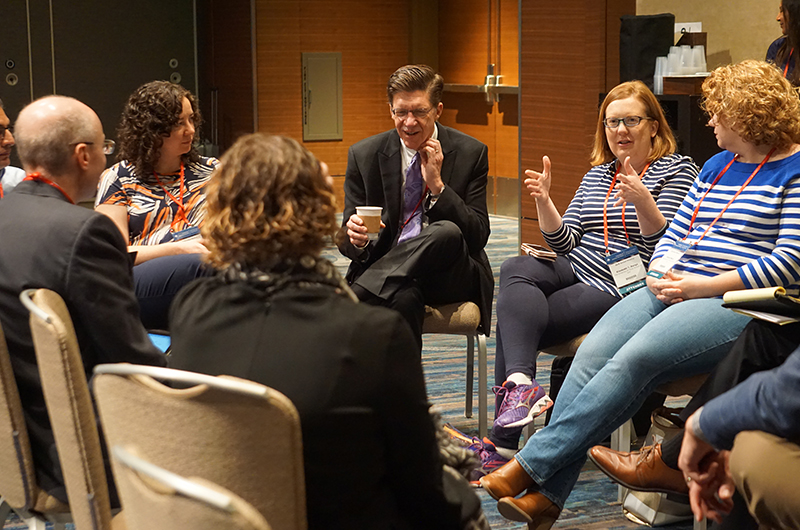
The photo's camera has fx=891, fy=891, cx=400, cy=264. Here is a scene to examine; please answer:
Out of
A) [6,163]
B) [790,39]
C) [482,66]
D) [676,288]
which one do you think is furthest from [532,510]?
[482,66]

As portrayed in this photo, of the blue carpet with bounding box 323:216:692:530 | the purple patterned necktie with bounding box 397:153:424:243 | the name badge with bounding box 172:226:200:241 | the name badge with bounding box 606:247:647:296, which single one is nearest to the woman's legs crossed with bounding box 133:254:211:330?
the name badge with bounding box 172:226:200:241

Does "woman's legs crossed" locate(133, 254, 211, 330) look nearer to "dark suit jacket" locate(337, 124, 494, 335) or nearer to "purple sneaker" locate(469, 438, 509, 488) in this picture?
"dark suit jacket" locate(337, 124, 494, 335)

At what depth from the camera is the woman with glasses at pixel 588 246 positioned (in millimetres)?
2826

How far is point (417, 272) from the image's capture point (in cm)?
303

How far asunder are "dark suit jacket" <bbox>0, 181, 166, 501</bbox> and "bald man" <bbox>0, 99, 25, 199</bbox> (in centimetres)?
135

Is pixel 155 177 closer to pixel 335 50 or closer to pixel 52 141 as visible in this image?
pixel 52 141

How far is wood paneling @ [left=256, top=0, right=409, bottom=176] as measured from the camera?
867cm

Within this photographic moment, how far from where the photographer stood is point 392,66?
931 centimetres

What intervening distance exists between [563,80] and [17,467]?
4.51 meters

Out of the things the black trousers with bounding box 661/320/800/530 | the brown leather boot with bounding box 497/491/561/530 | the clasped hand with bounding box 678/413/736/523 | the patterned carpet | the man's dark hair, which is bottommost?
the patterned carpet

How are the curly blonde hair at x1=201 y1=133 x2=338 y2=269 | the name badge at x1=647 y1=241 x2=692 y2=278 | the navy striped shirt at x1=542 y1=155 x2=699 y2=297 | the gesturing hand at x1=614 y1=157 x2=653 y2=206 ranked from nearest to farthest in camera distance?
the curly blonde hair at x1=201 y1=133 x2=338 y2=269 → the name badge at x1=647 y1=241 x2=692 y2=278 → the gesturing hand at x1=614 y1=157 x2=653 y2=206 → the navy striped shirt at x1=542 y1=155 x2=699 y2=297

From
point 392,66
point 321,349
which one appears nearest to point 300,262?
point 321,349

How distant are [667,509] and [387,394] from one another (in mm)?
1585

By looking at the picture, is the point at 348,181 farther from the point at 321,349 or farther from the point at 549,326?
the point at 321,349
